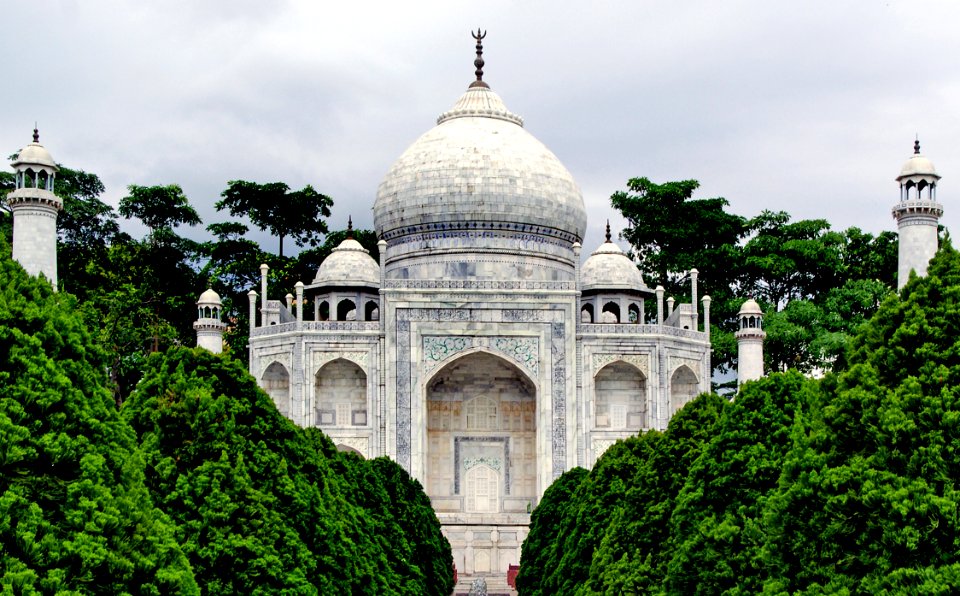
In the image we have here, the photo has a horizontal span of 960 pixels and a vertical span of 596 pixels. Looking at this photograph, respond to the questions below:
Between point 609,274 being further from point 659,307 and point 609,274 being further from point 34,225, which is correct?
point 34,225

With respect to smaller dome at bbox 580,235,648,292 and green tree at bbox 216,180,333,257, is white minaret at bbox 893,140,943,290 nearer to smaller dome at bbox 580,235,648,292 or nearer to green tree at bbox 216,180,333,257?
smaller dome at bbox 580,235,648,292

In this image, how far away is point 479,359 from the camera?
2727cm

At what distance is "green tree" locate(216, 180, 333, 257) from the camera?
131ft

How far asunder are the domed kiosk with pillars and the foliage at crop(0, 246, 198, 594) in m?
18.6

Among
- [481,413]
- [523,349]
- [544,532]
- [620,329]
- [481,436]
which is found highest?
[620,329]

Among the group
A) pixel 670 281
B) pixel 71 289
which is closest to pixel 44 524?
pixel 71 289

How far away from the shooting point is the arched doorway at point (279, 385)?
2783cm

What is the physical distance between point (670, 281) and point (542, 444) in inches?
583

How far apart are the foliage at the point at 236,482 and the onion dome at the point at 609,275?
1935 cm

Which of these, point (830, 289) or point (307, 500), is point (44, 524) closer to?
point (307, 500)

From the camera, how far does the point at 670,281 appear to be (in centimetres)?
3928

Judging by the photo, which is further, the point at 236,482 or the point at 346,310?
the point at 346,310

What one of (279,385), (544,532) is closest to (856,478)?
(544,532)

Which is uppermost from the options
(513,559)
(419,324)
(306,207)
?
(306,207)
